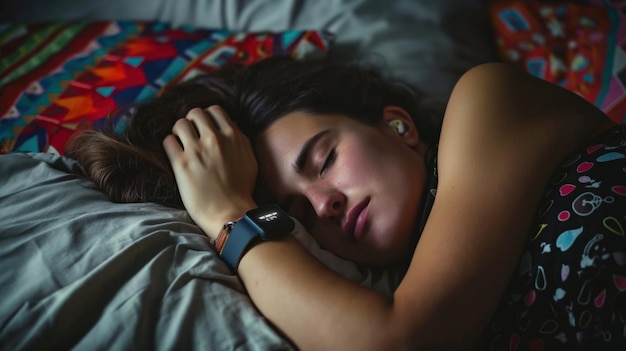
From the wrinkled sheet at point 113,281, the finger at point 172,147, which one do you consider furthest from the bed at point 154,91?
the finger at point 172,147

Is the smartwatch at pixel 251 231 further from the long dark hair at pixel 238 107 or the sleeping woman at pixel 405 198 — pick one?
the long dark hair at pixel 238 107

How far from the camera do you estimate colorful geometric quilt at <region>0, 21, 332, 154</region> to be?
125 cm

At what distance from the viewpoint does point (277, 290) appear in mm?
768

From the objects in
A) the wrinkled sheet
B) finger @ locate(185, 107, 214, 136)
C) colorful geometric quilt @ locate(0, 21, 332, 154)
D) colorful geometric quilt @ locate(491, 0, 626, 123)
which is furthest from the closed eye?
colorful geometric quilt @ locate(491, 0, 626, 123)

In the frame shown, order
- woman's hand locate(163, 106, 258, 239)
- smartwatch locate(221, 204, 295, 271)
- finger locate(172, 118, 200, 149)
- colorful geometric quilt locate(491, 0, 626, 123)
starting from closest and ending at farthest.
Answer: smartwatch locate(221, 204, 295, 271) < woman's hand locate(163, 106, 258, 239) < finger locate(172, 118, 200, 149) < colorful geometric quilt locate(491, 0, 626, 123)

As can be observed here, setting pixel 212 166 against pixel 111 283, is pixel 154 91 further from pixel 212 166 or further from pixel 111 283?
pixel 111 283

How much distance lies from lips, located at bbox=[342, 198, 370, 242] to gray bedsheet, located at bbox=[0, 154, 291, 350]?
221mm

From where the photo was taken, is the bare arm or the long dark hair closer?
the bare arm

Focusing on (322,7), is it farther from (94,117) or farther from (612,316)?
(612,316)

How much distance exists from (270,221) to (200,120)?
0.33 m

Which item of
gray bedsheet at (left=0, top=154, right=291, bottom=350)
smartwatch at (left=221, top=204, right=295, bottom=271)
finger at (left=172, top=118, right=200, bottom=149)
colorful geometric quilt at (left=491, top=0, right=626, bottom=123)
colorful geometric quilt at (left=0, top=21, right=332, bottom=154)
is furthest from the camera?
colorful geometric quilt at (left=491, top=0, right=626, bottom=123)

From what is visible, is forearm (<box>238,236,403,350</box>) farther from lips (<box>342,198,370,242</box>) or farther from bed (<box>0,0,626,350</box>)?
lips (<box>342,198,370,242</box>)

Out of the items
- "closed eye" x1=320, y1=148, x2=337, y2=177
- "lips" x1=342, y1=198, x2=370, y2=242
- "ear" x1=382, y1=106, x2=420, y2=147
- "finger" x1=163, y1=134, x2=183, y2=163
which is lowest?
"lips" x1=342, y1=198, x2=370, y2=242

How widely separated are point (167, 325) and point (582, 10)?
1.50 m
